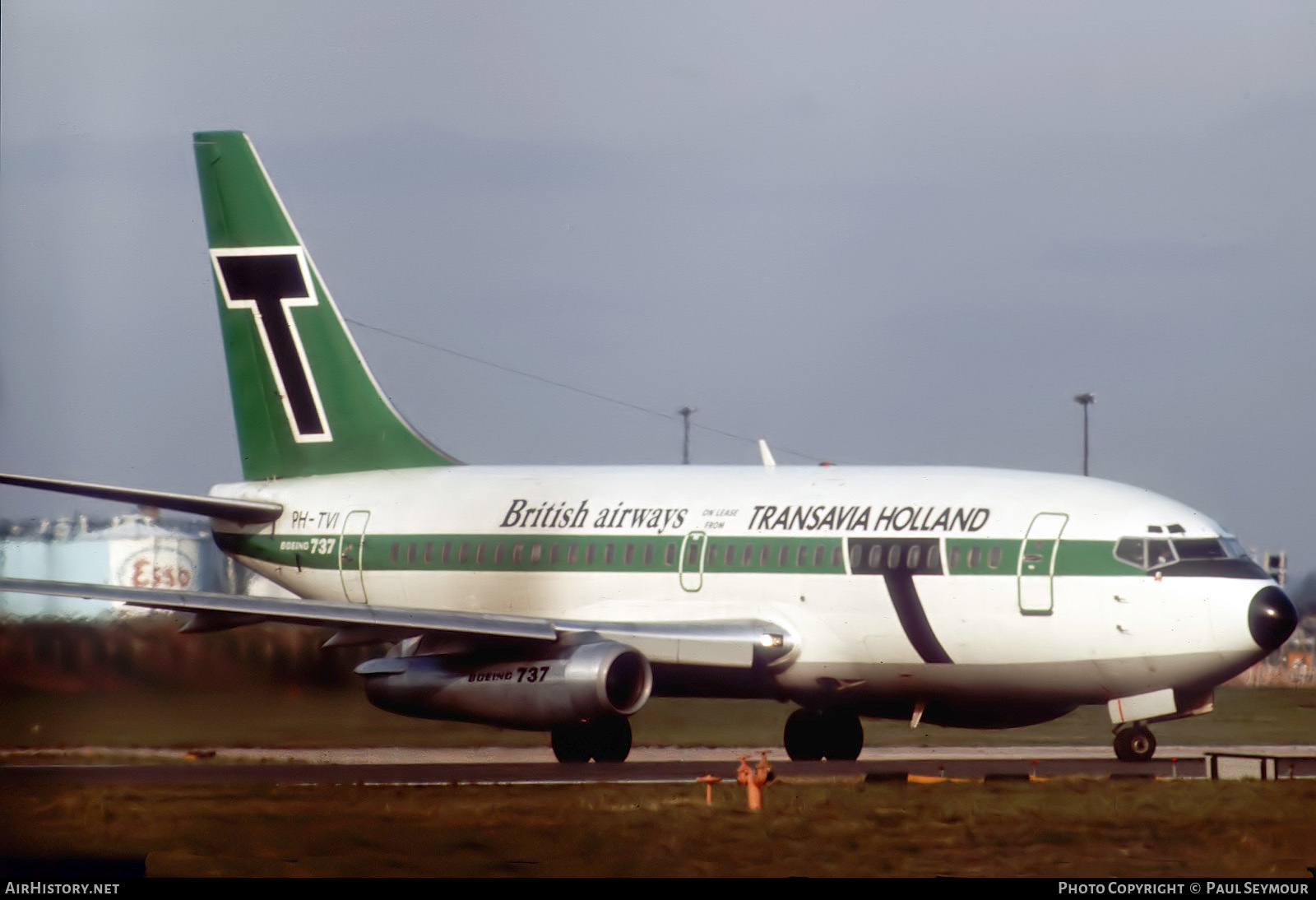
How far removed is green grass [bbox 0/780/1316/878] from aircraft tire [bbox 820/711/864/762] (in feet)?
25.0

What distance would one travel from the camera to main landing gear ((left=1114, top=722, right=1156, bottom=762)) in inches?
1033

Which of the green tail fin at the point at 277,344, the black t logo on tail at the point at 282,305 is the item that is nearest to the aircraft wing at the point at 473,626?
the green tail fin at the point at 277,344

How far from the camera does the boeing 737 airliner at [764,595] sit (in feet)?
84.2

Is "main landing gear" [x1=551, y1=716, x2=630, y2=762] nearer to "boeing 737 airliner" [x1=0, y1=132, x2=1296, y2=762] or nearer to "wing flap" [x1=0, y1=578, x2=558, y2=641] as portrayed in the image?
"boeing 737 airliner" [x1=0, y1=132, x2=1296, y2=762]

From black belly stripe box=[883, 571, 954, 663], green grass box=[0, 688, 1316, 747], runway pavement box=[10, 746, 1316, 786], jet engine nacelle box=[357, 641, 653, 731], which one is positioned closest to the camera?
runway pavement box=[10, 746, 1316, 786]

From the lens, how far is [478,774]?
81.9 ft

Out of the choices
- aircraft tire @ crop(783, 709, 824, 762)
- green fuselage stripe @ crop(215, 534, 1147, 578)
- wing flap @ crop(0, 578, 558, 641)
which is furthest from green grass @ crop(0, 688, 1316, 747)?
aircraft tire @ crop(783, 709, 824, 762)

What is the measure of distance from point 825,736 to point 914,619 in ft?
11.8

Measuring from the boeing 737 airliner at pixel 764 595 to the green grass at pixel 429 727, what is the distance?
5.69 feet

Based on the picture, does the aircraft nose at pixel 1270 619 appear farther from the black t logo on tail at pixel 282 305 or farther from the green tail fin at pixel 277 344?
the black t logo on tail at pixel 282 305

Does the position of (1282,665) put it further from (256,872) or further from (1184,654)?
(256,872)

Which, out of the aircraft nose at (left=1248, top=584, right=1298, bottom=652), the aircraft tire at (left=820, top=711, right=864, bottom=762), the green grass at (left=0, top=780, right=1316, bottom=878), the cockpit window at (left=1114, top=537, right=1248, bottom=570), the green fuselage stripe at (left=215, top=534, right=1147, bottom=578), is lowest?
the green grass at (left=0, top=780, right=1316, bottom=878)

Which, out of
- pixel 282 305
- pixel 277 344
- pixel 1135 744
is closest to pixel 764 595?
pixel 1135 744
